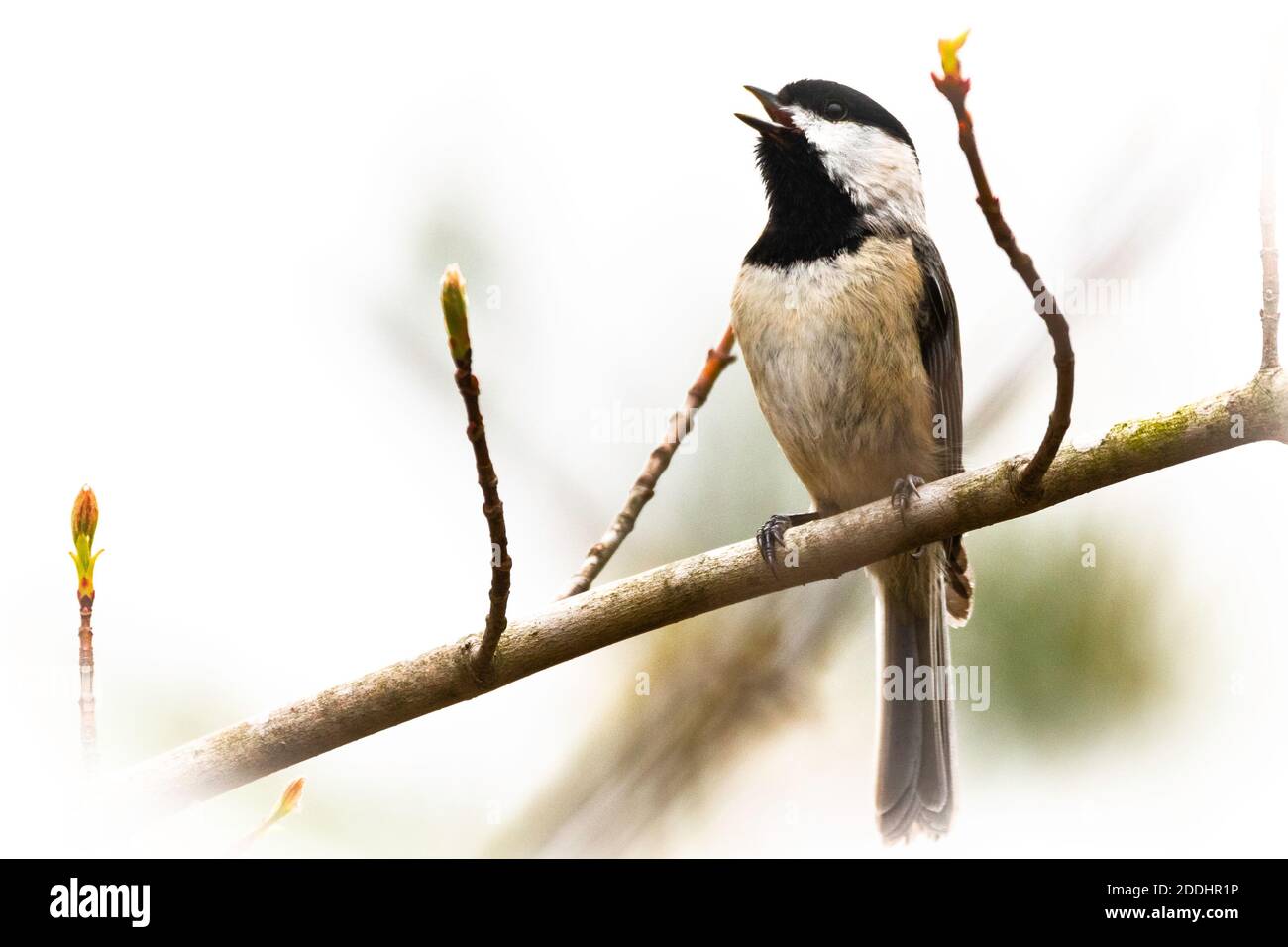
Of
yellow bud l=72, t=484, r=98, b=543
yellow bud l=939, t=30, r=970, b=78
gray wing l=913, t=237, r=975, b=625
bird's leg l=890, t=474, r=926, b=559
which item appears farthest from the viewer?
gray wing l=913, t=237, r=975, b=625

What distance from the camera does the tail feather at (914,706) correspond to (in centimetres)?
377

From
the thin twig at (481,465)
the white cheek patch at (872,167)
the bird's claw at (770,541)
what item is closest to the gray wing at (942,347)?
the white cheek patch at (872,167)

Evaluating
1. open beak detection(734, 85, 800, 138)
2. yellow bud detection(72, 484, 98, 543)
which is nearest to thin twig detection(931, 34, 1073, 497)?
yellow bud detection(72, 484, 98, 543)

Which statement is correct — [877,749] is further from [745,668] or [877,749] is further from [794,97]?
[794,97]

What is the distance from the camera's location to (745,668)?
10.1 ft

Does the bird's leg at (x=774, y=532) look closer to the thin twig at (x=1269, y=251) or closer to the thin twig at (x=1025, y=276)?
the thin twig at (x=1025, y=276)

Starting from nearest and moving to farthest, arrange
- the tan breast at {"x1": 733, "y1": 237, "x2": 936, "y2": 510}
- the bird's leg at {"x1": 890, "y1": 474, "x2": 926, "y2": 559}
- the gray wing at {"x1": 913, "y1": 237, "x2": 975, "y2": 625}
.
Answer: the bird's leg at {"x1": 890, "y1": 474, "x2": 926, "y2": 559}, the tan breast at {"x1": 733, "y1": 237, "x2": 936, "y2": 510}, the gray wing at {"x1": 913, "y1": 237, "x2": 975, "y2": 625}

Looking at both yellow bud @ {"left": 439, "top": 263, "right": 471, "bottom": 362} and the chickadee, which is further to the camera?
the chickadee

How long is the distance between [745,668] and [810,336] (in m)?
1.01

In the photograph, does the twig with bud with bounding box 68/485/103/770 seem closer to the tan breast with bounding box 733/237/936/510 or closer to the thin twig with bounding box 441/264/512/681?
the thin twig with bounding box 441/264/512/681

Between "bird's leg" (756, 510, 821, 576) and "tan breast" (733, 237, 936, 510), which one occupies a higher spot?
"tan breast" (733, 237, 936, 510)

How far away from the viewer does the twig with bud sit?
2.08 meters

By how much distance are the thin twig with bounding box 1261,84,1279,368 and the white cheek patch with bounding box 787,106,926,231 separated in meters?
1.51

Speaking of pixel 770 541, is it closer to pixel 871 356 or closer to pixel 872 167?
pixel 871 356
